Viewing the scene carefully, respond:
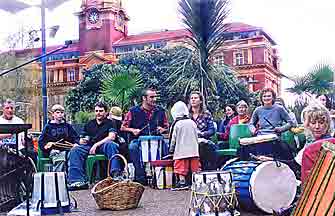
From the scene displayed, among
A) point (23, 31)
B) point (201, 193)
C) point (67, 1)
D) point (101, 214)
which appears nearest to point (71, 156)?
point (101, 214)

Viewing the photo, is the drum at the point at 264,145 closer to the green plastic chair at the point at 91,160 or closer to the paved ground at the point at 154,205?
the paved ground at the point at 154,205

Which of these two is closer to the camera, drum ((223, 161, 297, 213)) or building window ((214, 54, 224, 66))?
drum ((223, 161, 297, 213))

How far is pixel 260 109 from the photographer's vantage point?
6277 mm

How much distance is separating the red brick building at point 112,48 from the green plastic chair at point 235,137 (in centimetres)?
3195

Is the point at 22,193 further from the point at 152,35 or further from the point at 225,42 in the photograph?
the point at 152,35

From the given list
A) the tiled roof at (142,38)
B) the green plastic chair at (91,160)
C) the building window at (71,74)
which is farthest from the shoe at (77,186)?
the tiled roof at (142,38)

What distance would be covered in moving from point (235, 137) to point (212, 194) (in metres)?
2.99

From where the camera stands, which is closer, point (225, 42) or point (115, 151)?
point (115, 151)

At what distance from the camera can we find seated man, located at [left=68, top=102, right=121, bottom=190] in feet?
22.1

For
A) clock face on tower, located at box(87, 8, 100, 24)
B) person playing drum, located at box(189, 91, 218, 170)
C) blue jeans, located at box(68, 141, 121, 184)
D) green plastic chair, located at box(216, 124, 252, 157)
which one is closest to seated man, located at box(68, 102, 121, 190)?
blue jeans, located at box(68, 141, 121, 184)

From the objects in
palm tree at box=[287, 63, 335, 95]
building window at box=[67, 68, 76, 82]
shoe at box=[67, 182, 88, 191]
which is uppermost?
building window at box=[67, 68, 76, 82]

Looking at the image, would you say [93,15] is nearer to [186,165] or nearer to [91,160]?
[91,160]

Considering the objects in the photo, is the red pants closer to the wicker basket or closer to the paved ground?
the paved ground

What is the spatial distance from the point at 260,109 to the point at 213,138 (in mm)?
1051
